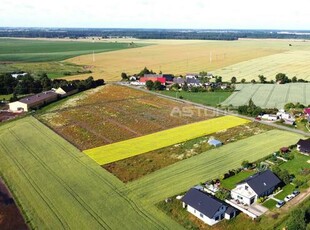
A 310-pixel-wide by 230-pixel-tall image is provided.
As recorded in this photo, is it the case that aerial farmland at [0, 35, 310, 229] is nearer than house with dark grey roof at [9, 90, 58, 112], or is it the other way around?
aerial farmland at [0, 35, 310, 229]

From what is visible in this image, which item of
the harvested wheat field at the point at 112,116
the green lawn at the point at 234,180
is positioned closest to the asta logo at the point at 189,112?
the harvested wheat field at the point at 112,116

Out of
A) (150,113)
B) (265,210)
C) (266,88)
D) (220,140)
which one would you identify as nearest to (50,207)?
(265,210)

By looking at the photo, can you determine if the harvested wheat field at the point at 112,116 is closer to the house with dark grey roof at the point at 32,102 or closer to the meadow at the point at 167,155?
the house with dark grey roof at the point at 32,102

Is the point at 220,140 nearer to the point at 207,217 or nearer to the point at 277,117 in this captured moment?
the point at 277,117

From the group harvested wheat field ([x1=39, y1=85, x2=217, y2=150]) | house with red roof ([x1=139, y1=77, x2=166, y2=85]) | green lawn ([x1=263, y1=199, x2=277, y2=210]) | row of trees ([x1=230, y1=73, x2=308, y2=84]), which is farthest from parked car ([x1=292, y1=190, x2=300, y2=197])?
house with red roof ([x1=139, y1=77, x2=166, y2=85])

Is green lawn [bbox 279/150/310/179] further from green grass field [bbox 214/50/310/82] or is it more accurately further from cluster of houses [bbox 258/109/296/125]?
green grass field [bbox 214/50/310/82]

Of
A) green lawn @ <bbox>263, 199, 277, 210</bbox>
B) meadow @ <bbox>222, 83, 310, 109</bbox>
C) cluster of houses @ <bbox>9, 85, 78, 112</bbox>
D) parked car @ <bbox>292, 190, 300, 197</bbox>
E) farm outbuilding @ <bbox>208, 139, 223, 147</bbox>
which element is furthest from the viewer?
meadow @ <bbox>222, 83, 310, 109</bbox>

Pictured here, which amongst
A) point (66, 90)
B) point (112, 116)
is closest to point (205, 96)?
point (112, 116)
